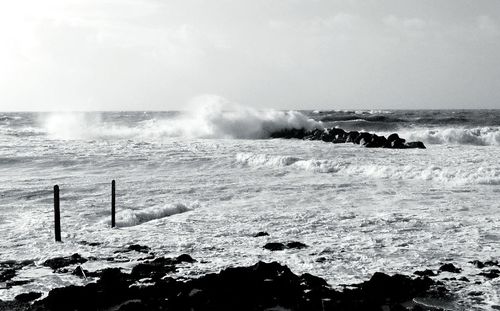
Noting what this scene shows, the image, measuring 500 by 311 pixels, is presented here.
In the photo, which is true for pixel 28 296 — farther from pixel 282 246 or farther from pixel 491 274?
pixel 491 274

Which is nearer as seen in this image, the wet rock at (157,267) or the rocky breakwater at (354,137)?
the wet rock at (157,267)

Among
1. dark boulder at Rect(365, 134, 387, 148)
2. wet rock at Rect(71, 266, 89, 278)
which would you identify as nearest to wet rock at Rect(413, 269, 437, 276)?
wet rock at Rect(71, 266, 89, 278)

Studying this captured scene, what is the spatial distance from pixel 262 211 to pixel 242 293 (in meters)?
6.46

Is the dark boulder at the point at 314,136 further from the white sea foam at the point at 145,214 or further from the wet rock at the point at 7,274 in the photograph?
the wet rock at the point at 7,274

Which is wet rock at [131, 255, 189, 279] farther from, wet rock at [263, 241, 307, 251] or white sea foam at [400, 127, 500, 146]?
white sea foam at [400, 127, 500, 146]

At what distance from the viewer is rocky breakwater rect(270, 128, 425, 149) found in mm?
29984

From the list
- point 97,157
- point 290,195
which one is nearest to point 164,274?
point 290,195

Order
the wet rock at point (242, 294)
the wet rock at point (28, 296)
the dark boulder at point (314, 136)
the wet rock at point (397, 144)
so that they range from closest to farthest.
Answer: the wet rock at point (242, 294)
the wet rock at point (28, 296)
the wet rock at point (397, 144)
the dark boulder at point (314, 136)

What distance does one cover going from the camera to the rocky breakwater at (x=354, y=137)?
2998 cm

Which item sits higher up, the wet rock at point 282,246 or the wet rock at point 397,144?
the wet rock at point 397,144

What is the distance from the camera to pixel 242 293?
20.5 ft

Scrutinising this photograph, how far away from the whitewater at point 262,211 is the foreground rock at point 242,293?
62cm

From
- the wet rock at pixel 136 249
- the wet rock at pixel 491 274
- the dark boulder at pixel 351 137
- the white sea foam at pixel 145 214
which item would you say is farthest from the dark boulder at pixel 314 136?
the wet rock at pixel 491 274

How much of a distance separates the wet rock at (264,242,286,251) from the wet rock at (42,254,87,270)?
10.4 ft
